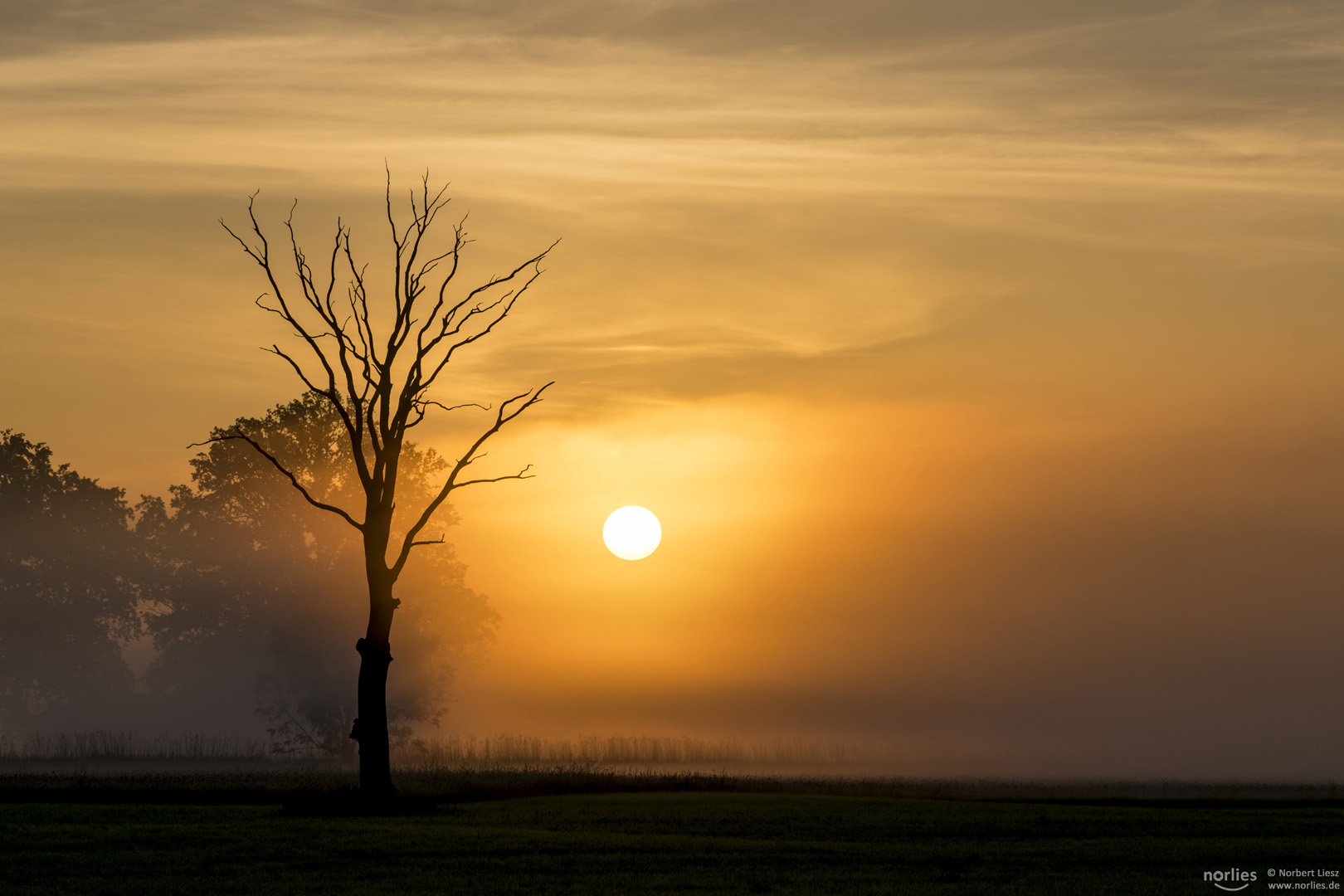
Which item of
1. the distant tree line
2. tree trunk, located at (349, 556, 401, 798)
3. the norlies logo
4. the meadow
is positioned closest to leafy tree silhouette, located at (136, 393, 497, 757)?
the distant tree line

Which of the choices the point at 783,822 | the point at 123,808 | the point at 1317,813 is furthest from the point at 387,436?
the point at 1317,813

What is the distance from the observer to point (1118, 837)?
24859 millimetres

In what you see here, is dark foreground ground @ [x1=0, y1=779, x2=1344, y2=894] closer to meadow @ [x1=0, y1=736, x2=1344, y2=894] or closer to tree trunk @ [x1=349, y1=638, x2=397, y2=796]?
meadow @ [x1=0, y1=736, x2=1344, y2=894]

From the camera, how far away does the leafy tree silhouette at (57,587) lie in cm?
6850

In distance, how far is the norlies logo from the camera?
1842 centimetres

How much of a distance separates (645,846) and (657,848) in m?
0.27

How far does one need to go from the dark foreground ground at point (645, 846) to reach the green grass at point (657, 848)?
0.21 feet

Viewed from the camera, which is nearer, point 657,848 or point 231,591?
point 657,848

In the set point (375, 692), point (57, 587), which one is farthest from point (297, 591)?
point (375, 692)

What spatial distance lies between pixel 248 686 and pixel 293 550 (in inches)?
316

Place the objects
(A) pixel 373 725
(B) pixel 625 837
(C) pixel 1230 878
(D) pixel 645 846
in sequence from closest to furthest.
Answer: (C) pixel 1230 878
(D) pixel 645 846
(B) pixel 625 837
(A) pixel 373 725

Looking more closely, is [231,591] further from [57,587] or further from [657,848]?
[657,848]

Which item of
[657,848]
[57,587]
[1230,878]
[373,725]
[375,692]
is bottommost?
[1230,878]

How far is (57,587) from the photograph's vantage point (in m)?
69.8
